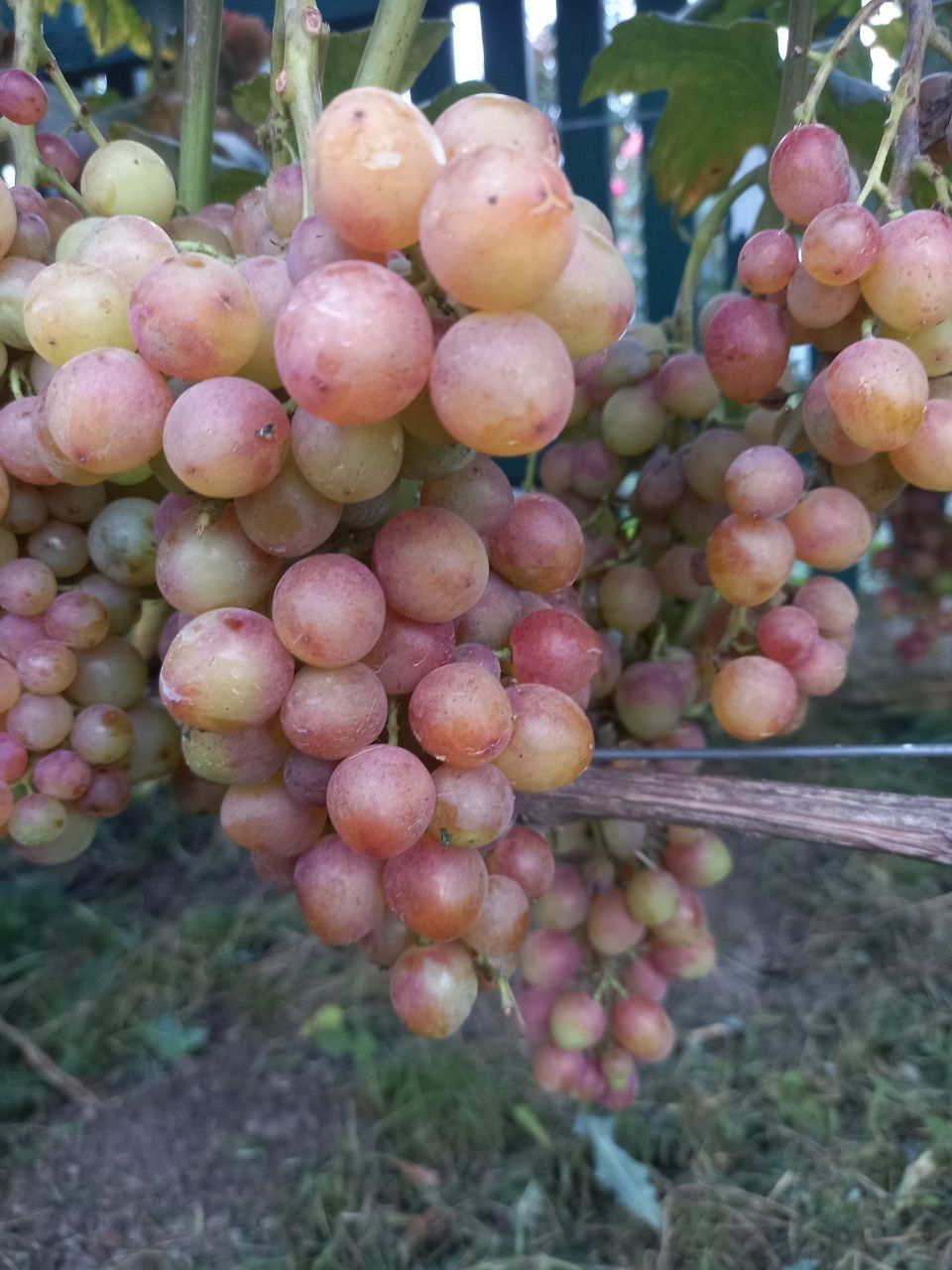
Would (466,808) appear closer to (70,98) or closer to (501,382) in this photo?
(501,382)

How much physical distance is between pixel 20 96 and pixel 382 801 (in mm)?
407

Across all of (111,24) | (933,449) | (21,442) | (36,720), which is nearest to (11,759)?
(36,720)

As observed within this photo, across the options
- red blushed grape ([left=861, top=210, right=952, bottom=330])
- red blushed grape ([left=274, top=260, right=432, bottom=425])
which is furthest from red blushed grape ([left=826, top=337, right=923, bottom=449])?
red blushed grape ([left=274, top=260, right=432, bottom=425])

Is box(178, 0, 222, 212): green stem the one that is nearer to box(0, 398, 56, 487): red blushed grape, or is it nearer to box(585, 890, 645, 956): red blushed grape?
box(0, 398, 56, 487): red blushed grape

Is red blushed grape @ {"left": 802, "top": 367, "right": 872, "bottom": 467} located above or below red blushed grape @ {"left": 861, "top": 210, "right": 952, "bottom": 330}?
below

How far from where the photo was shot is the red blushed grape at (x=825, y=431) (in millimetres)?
489

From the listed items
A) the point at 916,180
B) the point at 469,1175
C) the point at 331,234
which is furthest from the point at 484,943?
the point at 469,1175

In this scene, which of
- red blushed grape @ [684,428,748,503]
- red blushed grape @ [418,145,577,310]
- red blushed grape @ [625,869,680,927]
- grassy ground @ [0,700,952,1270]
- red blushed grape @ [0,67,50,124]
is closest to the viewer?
red blushed grape @ [418,145,577,310]

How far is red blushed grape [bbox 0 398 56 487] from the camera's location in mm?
434

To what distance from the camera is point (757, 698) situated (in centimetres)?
53

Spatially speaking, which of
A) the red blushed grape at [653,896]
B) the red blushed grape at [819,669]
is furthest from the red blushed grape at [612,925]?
the red blushed grape at [819,669]

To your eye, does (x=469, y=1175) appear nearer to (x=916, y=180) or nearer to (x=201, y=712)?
(x=201, y=712)

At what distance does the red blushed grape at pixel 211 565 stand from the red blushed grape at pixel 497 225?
14cm

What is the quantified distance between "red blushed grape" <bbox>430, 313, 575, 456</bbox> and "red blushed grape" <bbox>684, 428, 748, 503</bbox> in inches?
12.7
